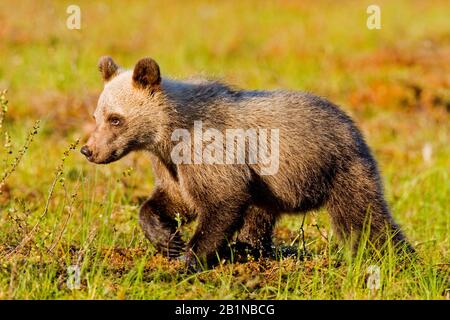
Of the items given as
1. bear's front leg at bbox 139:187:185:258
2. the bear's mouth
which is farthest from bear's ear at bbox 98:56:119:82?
bear's front leg at bbox 139:187:185:258

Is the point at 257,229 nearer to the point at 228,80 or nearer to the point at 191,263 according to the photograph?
the point at 191,263

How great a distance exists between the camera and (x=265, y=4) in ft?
70.8

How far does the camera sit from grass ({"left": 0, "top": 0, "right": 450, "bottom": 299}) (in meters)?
5.32

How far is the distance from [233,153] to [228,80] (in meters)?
0.96

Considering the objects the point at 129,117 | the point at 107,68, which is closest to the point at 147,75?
the point at 129,117

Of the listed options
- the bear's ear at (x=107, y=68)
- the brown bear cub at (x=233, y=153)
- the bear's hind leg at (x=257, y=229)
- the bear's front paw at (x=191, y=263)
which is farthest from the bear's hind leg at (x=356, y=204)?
the bear's ear at (x=107, y=68)

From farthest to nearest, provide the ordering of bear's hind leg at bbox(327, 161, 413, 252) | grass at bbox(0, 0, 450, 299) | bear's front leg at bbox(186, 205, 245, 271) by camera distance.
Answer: bear's hind leg at bbox(327, 161, 413, 252) < bear's front leg at bbox(186, 205, 245, 271) < grass at bbox(0, 0, 450, 299)

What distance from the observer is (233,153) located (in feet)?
19.7

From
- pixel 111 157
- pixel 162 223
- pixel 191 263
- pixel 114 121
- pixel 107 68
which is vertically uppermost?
pixel 107 68

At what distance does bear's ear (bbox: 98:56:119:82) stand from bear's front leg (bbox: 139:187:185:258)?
998 mm

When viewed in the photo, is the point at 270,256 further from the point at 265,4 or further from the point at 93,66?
the point at 265,4

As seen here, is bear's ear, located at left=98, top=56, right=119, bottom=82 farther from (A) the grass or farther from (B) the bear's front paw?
(B) the bear's front paw
